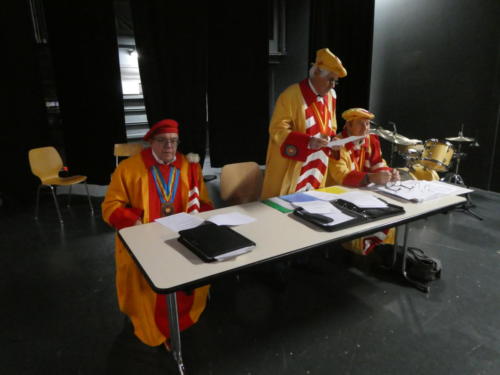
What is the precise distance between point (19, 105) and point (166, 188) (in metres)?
3.31

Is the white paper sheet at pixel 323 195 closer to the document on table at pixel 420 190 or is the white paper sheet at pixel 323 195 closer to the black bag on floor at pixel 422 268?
the document on table at pixel 420 190

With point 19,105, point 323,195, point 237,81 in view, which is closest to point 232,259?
point 323,195

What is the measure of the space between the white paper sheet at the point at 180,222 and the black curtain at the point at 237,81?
3576mm

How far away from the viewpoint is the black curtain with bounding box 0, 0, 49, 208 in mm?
3826

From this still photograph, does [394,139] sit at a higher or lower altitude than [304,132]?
lower

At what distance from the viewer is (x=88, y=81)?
4.15 m

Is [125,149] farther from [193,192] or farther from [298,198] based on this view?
[298,198]

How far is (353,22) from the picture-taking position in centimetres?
511

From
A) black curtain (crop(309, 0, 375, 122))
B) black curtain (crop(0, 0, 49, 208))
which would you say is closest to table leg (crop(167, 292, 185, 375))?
black curtain (crop(0, 0, 49, 208))

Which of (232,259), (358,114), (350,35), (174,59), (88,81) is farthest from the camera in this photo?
(350,35)

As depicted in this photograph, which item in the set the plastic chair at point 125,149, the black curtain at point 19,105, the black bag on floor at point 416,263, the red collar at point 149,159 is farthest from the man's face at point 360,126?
the black curtain at point 19,105

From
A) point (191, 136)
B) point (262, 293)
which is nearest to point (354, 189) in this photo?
point (262, 293)

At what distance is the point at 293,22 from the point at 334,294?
16.1 feet

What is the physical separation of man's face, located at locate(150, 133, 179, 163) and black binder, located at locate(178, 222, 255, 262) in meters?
0.49
